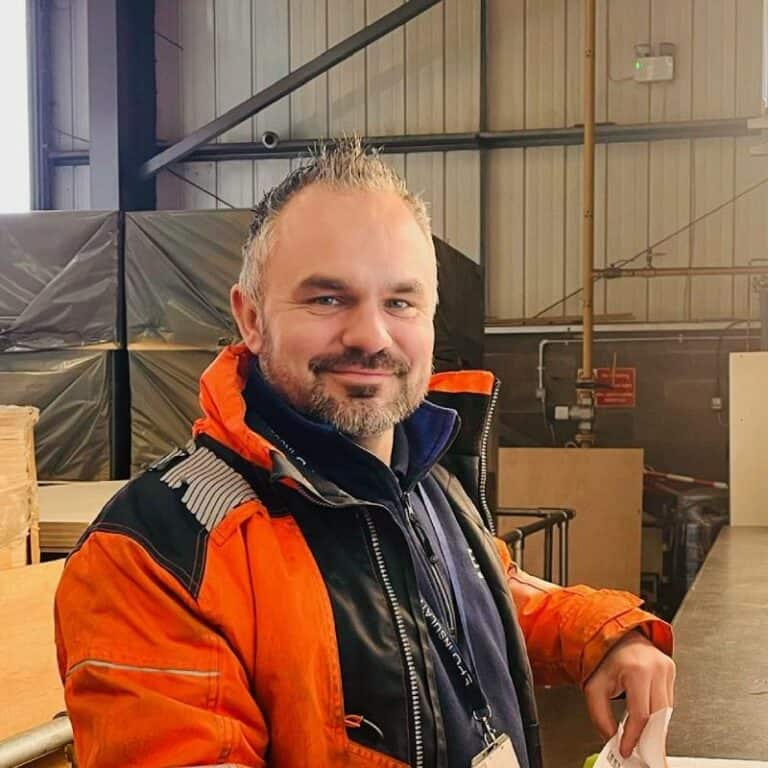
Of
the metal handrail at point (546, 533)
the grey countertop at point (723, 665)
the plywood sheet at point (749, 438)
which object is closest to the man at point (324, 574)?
the grey countertop at point (723, 665)

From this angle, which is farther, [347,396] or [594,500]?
[594,500]

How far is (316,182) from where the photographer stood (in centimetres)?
109

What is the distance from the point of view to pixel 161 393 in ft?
13.9

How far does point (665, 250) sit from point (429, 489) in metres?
6.11

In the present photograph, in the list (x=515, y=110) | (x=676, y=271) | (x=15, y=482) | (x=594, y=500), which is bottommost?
(x=594, y=500)

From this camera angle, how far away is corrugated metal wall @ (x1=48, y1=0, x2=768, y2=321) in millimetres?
6812

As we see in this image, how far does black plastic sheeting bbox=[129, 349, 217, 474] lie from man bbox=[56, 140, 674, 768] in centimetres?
308

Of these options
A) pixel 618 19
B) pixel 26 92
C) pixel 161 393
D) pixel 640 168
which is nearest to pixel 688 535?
pixel 640 168

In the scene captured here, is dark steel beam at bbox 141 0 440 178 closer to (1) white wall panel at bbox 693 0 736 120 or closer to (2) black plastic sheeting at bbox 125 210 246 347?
(1) white wall panel at bbox 693 0 736 120

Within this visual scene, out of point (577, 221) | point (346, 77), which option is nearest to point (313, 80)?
point (346, 77)

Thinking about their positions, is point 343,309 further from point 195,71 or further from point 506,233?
point 195,71

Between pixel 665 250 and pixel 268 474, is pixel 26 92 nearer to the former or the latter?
pixel 665 250

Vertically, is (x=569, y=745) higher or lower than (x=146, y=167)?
lower

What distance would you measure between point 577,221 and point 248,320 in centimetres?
619
